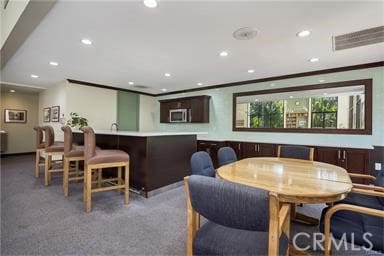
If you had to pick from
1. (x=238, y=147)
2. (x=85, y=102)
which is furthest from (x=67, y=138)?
(x=238, y=147)

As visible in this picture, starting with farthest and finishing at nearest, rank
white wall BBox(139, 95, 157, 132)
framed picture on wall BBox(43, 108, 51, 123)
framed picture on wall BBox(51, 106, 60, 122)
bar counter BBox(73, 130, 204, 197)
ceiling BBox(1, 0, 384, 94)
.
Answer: white wall BBox(139, 95, 157, 132) < framed picture on wall BBox(43, 108, 51, 123) < framed picture on wall BBox(51, 106, 60, 122) < bar counter BBox(73, 130, 204, 197) < ceiling BBox(1, 0, 384, 94)

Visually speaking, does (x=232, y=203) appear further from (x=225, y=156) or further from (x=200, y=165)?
(x=225, y=156)

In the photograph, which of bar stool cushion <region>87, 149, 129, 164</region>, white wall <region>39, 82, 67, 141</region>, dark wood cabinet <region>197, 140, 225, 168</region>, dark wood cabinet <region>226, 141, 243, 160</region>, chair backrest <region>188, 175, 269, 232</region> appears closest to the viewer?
chair backrest <region>188, 175, 269, 232</region>

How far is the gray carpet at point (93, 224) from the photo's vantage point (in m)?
1.80

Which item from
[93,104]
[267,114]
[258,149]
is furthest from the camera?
[93,104]

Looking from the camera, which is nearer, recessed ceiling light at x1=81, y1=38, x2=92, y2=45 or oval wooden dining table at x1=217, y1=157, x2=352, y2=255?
oval wooden dining table at x1=217, y1=157, x2=352, y2=255

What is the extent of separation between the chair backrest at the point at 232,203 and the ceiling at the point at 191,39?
184 cm

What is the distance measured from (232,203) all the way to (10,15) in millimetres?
3694

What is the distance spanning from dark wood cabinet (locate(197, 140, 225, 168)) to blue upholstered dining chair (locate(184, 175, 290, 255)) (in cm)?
384

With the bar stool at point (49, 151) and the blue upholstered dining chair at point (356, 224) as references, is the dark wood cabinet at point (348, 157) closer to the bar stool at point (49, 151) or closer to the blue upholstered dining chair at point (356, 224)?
the blue upholstered dining chair at point (356, 224)

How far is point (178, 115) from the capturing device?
6.39m

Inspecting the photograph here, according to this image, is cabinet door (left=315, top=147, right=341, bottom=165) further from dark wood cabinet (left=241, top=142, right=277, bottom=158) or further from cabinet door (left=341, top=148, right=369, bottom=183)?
dark wood cabinet (left=241, top=142, right=277, bottom=158)

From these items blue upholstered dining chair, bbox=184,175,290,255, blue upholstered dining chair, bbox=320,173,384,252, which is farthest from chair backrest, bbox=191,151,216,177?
blue upholstered dining chair, bbox=320,173,384,252

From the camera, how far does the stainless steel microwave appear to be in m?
6.20
